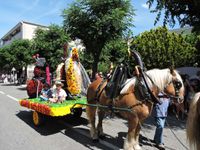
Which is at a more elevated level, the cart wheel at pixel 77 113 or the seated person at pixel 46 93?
the seated person at pixel 46 93

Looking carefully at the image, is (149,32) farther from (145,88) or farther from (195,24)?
(145,88)

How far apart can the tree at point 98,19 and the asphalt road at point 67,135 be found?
434 inches

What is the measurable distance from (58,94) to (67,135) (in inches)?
56.3

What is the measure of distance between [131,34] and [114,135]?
49.4 feet

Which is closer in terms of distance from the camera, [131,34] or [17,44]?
[131,34]

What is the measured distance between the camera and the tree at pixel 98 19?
19.8 m

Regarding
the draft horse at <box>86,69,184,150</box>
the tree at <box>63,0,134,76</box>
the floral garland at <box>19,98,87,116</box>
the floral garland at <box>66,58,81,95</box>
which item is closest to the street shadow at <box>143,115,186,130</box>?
the floral garland at <box>66,58,81,95</box>

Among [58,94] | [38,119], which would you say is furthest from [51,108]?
[38,119]

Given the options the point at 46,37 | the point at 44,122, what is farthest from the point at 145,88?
the point at 46,37

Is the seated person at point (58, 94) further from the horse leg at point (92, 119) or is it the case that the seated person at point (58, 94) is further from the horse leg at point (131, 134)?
the horse leg at point (131, 134)

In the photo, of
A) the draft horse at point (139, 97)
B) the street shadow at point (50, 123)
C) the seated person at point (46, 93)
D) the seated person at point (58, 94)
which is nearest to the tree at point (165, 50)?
the seated person at point (46, 93)

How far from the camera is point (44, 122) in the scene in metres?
8.64

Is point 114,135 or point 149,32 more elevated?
point 149,32

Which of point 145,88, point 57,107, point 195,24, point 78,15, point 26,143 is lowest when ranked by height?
point 26,143
